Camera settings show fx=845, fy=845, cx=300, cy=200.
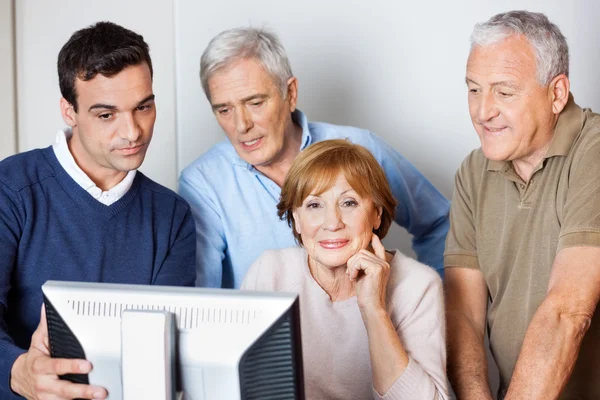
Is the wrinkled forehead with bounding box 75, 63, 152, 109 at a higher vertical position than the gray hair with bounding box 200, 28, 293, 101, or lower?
lower

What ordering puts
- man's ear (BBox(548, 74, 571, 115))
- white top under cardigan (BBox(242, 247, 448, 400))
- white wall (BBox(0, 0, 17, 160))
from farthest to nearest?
white wall (BBox(0, 0, 17, 160)), man's ear (BBox(548, 74, 571, 115)), white top under cardigan (BBox(242, 247, 448, 400))

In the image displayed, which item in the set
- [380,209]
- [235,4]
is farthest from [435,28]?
[380,209]

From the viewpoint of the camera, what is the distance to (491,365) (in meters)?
3.46

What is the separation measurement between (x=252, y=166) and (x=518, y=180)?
0.86 metres

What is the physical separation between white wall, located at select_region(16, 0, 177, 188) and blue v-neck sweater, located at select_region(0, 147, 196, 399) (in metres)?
1.16

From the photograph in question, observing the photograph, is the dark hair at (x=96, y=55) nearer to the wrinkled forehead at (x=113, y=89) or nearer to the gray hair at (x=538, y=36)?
the wrinkled forehead at (x=113, y=89)

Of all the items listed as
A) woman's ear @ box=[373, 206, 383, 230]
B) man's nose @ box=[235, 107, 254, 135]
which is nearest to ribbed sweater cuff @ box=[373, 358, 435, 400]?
woman's ear @ box=[373, 206, 383, 230]

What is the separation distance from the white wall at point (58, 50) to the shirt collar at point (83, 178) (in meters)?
1.20

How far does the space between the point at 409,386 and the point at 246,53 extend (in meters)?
1.18

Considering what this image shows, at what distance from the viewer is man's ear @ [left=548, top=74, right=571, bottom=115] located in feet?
6.89

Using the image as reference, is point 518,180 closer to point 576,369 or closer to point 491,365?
point 576,369

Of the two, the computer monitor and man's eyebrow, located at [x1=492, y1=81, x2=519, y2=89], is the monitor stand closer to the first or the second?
the computer monitor

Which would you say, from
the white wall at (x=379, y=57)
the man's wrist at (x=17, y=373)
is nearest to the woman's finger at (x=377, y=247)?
the man's wrist at (x=17, y=373)

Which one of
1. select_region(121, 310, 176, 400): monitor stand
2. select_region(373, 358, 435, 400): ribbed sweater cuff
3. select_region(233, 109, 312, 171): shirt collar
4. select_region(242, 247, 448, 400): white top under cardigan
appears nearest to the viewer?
select_region(121, 310, 176, 400): monitor stand
